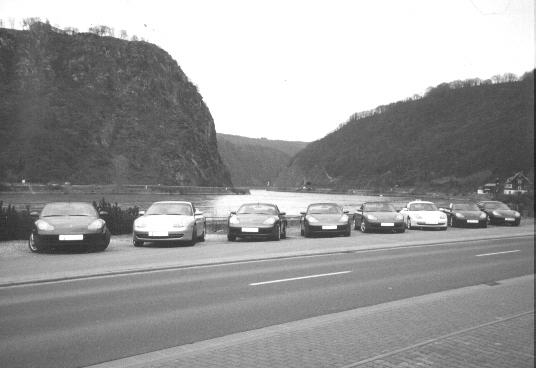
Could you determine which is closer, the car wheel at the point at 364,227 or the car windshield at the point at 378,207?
the car wheel at the point at 364,227

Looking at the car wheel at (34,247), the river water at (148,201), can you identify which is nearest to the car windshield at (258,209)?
the car wheel at (34,247)

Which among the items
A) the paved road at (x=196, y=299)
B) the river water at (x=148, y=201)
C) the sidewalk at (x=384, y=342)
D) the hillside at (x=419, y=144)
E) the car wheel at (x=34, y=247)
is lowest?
the river water at (x=148, y=201)

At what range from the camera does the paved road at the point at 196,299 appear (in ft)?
18.8

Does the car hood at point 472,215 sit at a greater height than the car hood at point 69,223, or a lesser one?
greater

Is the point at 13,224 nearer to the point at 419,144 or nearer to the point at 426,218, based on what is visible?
the point at 426,218

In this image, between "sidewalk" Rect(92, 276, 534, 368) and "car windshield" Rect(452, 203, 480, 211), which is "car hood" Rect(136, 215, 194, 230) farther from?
"car windshield" Rect(452, 203, 480, 211)

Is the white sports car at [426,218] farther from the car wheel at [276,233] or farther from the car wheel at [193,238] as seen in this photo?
the car wheel at [193,238]

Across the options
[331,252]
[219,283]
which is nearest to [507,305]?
[219,283]

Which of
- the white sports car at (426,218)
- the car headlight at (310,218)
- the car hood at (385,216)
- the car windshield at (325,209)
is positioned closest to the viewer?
the car headlight at (310,218)

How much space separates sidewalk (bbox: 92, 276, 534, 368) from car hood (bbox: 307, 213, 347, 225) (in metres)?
13.1

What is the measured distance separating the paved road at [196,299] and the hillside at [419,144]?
286 feet

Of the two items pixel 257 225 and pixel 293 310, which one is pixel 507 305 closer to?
pixel 293 310

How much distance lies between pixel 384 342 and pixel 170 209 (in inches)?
517

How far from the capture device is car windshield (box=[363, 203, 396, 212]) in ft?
77.1
